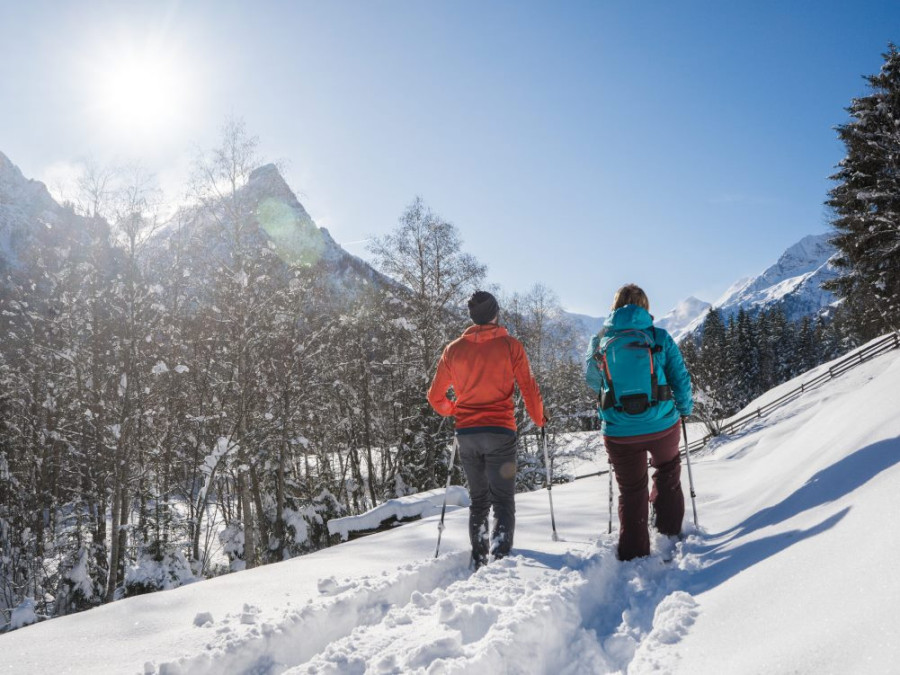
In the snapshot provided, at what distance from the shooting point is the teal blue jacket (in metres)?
3.68

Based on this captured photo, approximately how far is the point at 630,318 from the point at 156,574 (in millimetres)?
10933

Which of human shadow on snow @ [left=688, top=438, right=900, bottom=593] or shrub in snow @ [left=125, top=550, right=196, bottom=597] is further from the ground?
human shadow on snow @ [left=688, top=438, right=900, bottom=593]

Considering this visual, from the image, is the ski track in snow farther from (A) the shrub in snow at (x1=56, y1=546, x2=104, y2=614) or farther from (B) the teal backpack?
(A) the shrub in snow at (x1=56, y1=546, x2=104, y2=614)

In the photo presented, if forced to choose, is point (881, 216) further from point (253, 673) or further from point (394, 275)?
point (253, 673)

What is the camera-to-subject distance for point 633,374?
3676mm

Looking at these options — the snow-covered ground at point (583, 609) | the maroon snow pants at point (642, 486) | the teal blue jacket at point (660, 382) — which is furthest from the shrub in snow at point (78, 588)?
the teal blue jacket at point (660, 382)

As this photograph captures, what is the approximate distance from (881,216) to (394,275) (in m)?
16.9

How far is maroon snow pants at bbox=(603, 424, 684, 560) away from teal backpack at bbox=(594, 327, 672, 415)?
267 millimetres

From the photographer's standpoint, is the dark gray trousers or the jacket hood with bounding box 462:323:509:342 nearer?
the dark gray trousers

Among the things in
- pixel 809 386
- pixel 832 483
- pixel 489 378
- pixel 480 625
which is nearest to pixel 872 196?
pixel 809 386

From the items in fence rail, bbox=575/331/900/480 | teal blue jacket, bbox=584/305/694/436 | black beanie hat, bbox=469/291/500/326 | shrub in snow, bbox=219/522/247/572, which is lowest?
shrub in snow, bbox=219/522/247/572

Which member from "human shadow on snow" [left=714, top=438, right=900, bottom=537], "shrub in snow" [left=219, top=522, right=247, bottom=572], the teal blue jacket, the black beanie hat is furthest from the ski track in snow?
"shrub in snow" [left=219, top=522, right=247, bottom=572]

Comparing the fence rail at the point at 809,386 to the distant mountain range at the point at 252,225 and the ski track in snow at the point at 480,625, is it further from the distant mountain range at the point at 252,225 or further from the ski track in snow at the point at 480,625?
the ski track in snow at the point at 480,625

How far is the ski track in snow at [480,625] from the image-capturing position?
7.32 ft
